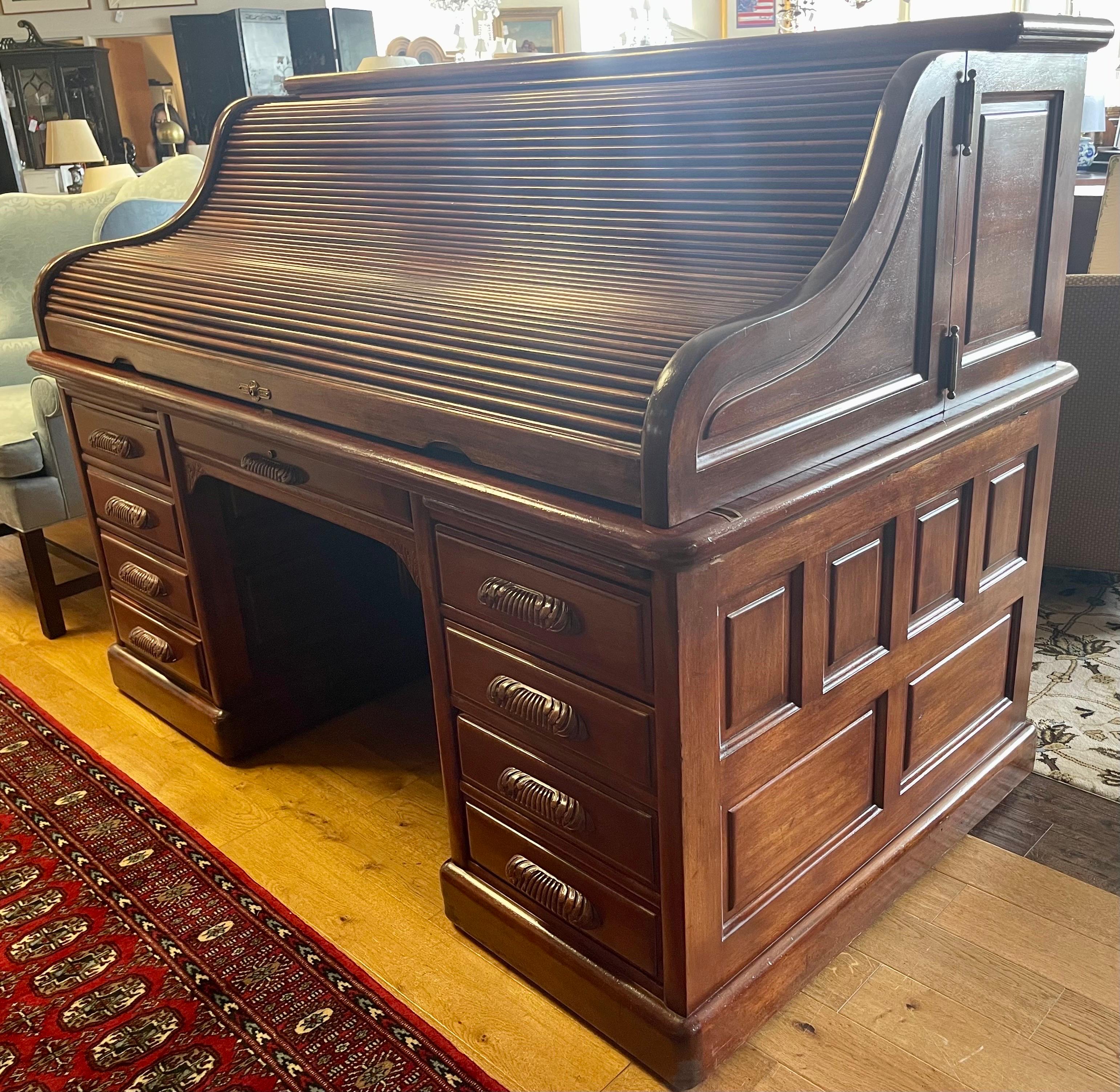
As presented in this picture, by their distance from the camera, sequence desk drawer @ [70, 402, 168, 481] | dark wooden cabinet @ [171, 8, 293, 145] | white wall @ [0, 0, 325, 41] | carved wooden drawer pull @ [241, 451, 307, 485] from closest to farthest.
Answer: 1. carved wooden drawer pull @ [241, 451, 307, 485]
2. desk drawer @ [70, 402, 168, 481]
3. white wall @ [0, 0, 325, 41]
4. dark wooden cabinet @ [171, 8, 293, 145]

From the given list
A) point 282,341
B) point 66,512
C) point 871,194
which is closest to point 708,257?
point 871,194

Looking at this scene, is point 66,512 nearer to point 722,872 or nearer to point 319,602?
point 319,602

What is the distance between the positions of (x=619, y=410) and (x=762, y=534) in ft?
0.72

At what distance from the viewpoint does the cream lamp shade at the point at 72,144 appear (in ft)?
20.5

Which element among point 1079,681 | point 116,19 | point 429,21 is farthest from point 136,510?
point 429,21

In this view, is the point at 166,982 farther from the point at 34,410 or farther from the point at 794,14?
the point at 794,14

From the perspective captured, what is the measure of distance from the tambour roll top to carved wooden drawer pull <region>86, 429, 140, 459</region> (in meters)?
0.15

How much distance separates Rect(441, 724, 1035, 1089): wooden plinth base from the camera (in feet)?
4.43

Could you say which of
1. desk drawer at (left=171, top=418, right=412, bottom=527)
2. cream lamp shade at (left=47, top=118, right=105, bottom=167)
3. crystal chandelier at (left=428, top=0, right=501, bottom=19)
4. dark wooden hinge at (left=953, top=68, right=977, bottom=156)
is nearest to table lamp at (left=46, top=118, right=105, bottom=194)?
cream lamp shade at (left=47, top=118, right=105, bottom=167)

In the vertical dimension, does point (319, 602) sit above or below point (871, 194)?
below

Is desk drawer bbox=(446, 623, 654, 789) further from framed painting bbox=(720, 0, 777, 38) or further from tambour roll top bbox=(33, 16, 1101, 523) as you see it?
framed painting bbox=(720, 0, 777, 38)

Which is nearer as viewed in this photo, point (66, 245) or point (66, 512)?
point (66, 512)

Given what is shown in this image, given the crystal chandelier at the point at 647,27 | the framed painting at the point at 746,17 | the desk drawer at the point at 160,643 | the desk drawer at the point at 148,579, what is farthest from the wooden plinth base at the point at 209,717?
the framed painting at the point at 746,17

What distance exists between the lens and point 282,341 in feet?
5.07
